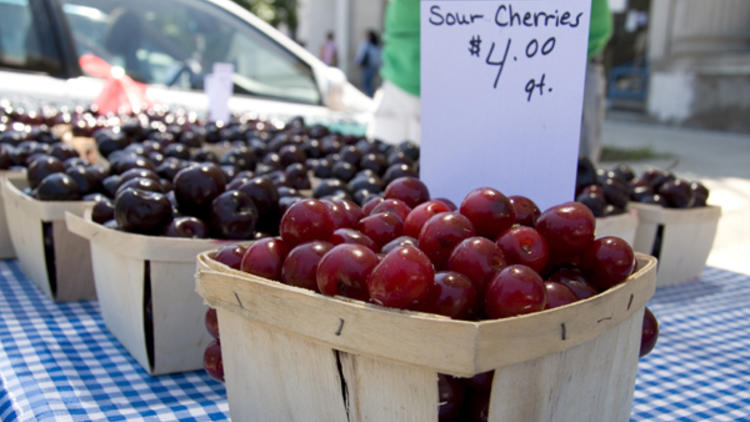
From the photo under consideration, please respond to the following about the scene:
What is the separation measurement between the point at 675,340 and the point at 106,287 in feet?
3.90

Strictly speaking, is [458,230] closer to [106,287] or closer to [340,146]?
[106,287]

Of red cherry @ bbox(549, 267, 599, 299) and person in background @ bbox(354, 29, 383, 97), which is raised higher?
person in background @ bbox(354, 29, 383, 97)

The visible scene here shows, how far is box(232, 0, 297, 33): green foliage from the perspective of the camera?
2253cm

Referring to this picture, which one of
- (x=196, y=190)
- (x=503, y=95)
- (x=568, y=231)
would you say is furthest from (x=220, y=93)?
(x=568, y=231)

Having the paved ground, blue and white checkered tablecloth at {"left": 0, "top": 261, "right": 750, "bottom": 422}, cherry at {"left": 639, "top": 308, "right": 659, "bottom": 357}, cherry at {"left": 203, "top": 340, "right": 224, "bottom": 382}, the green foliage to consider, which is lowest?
the paved ground

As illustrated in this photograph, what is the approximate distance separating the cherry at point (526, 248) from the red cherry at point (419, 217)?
0.49 feet

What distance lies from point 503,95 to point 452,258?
52 cm

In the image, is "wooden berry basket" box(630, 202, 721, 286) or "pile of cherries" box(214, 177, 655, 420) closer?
"pile of cherries" box(214, 177, 655, 420)

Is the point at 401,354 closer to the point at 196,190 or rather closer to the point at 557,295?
the point at 557,295

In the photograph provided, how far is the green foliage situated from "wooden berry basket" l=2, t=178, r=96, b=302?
72.2 ft

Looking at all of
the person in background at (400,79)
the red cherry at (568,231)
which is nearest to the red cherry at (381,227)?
the red cherry at (568,231)

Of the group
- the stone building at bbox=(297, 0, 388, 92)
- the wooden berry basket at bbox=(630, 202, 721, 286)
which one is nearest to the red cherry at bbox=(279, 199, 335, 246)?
the wooden berry basket at bbox=(630, 202, 721, 286)

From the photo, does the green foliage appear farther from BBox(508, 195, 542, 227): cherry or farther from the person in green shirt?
BBox(508, 195, 542, 227): cherry

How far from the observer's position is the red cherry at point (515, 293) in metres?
0.75
